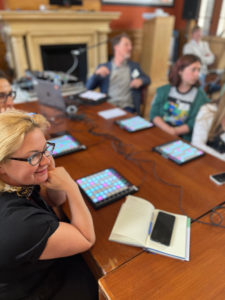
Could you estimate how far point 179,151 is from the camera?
1229 mm

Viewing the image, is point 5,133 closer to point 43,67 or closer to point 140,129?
point 140,129

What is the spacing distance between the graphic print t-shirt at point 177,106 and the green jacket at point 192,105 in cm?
3

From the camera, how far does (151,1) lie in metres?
4.17

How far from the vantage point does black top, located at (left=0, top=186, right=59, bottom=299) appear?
0.57 meters

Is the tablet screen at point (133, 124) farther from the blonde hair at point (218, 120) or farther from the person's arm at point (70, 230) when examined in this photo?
the person's arm at point (70, 230)

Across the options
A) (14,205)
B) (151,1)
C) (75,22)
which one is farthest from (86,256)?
(151,1)

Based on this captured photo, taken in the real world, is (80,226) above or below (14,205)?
below

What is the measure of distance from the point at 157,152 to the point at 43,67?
3006mm

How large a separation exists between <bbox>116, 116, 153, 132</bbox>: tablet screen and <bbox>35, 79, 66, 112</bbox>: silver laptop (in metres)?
0.52

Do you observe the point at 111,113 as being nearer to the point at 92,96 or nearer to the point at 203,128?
the point at 92,96

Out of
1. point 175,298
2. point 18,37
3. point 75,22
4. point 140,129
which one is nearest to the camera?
point 175,298

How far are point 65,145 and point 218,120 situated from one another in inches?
38.0

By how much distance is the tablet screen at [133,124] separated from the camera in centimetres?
149

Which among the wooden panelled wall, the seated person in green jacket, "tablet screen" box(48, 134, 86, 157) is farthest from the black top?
the wooden panelled wall
